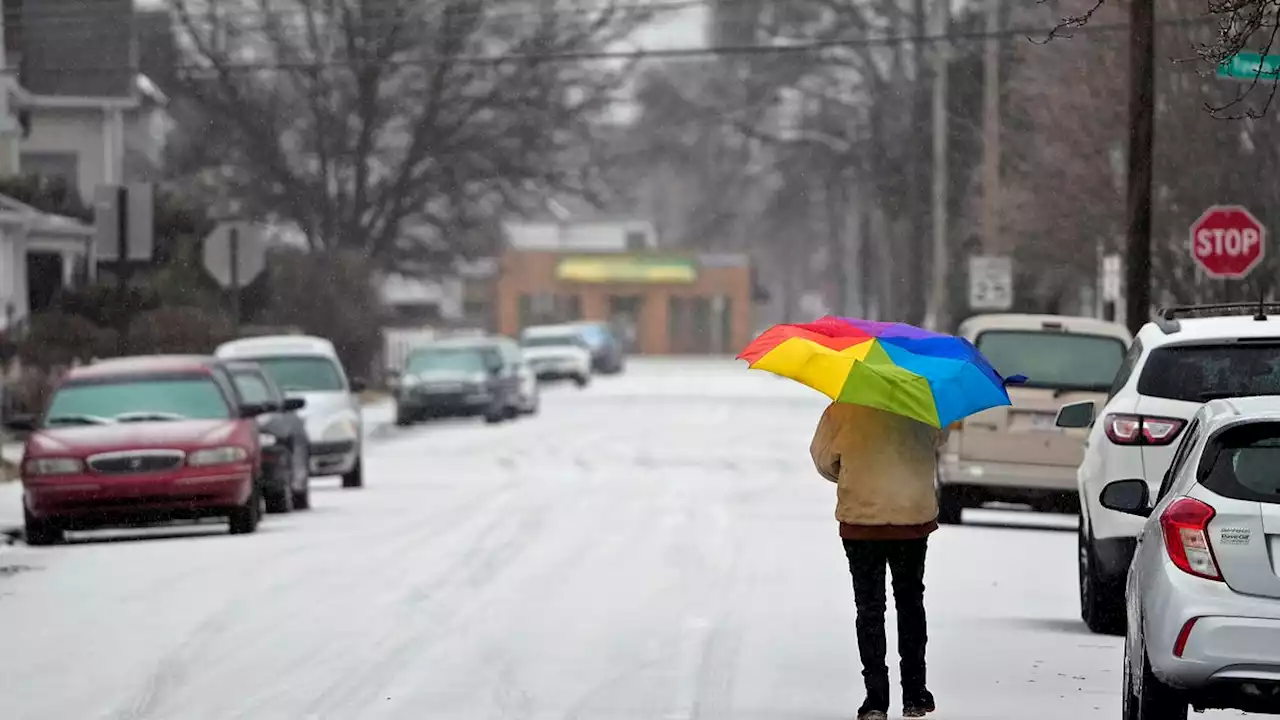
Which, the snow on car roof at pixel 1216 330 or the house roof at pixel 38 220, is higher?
the house roof at pixel 38 220

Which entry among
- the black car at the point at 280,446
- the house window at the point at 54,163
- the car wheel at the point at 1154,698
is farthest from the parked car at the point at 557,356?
the car wheel at the point at 1154,698

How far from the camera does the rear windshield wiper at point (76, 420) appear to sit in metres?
22.2

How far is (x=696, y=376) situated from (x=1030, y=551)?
6447 cm

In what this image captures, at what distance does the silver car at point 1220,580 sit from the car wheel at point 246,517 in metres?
13.8

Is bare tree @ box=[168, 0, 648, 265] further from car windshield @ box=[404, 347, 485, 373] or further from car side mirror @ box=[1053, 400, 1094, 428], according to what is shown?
car side mirror @ box=[1053, 400, 1094, 428]

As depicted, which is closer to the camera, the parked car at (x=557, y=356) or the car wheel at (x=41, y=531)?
the car wheel at (x=41, y=531)

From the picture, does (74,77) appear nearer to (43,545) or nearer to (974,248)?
(974,248)

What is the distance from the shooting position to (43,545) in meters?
22.0

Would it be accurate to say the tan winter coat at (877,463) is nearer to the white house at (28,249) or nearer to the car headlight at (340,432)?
the car headlight at (340,432)

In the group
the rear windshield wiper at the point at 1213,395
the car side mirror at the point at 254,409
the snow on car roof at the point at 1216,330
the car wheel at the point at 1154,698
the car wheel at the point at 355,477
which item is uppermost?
the snow on car roof at the point at 1216,330

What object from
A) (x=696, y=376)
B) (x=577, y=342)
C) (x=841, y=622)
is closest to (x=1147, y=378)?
(x=841, y=622)

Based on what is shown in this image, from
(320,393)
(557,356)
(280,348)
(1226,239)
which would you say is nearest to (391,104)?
(557,356)

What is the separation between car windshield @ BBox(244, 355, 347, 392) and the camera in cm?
2992

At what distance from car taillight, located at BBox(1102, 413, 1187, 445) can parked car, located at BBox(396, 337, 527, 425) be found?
111 ft
